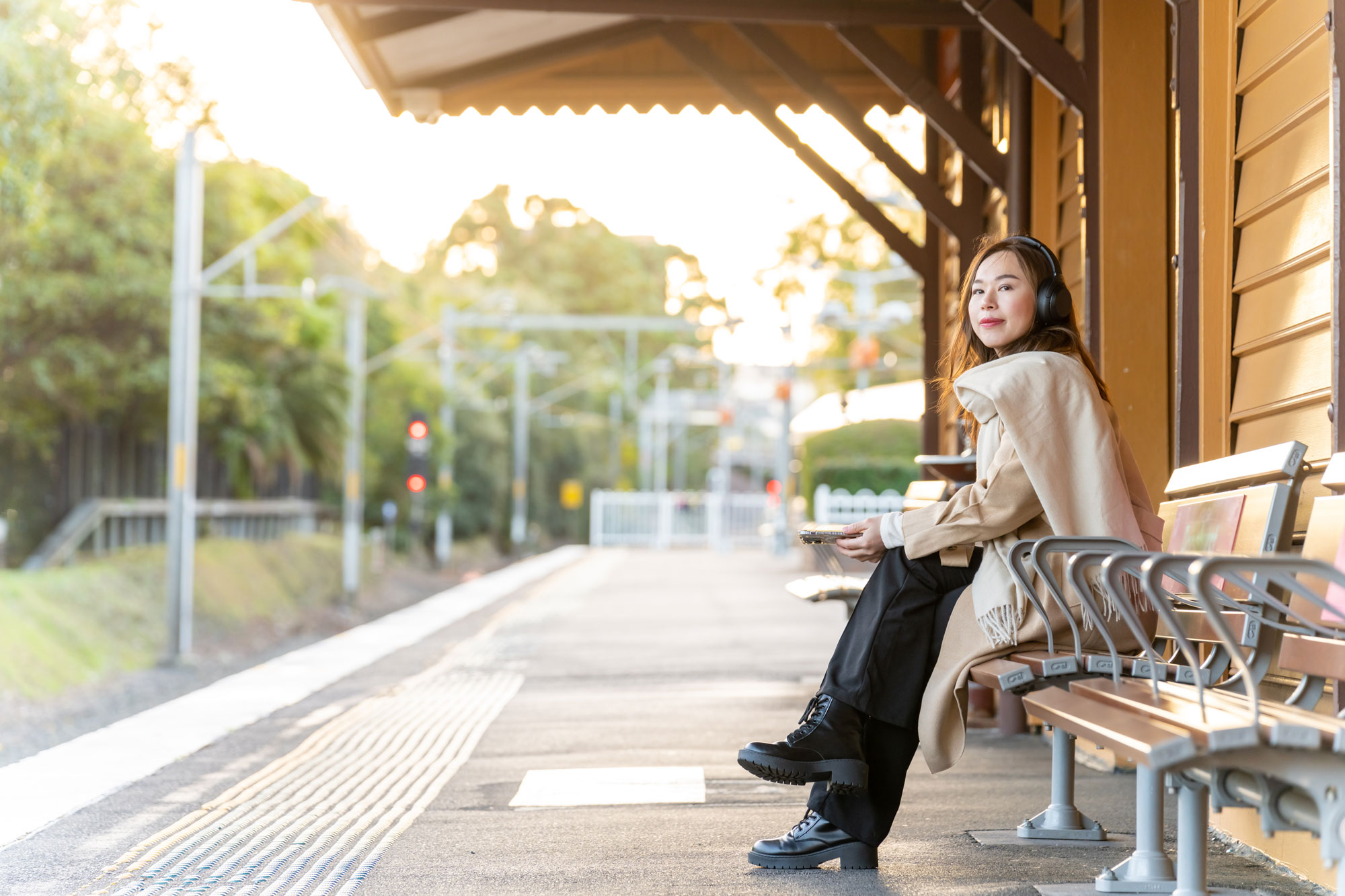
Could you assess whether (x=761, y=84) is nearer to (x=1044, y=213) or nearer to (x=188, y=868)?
(x=1044, y=213)

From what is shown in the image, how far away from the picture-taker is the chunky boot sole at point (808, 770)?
336 centimetres

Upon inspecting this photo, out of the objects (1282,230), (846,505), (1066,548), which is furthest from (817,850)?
(846,505)

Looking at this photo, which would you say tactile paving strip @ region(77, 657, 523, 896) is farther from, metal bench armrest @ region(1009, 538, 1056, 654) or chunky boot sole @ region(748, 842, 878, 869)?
metal bench armrest @ region(1009, 538, 1056, 654)

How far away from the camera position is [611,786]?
494 cm

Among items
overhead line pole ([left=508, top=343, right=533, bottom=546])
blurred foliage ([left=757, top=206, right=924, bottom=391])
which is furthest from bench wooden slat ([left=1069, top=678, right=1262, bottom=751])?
overhead line pole ([left=508, top=343, right=533, bottom=546])

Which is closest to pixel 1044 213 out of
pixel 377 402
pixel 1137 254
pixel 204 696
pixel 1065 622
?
pixel 1137 254

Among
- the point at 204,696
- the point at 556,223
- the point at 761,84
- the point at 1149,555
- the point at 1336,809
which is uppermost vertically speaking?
the point at 556,223

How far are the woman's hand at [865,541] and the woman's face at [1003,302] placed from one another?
0.53 metres

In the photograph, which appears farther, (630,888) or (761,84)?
(761,84)

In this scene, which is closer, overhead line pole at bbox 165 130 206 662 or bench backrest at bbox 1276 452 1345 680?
bench backrest at bbox 1276 452 1345 680

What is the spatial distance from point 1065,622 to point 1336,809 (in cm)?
117

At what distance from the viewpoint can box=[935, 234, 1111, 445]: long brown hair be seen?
11.5 ft

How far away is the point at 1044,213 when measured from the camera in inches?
250

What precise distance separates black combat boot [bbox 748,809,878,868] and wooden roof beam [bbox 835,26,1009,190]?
144 inches
